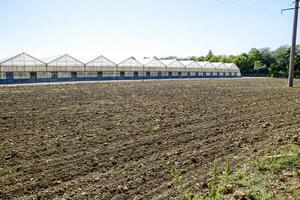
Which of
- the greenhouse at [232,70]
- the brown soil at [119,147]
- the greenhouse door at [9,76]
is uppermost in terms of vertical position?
the greenhouse at [232,70]

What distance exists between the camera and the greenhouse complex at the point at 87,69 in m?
43.0

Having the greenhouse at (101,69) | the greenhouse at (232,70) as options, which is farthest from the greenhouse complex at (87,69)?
the greenhouse at (232,70)

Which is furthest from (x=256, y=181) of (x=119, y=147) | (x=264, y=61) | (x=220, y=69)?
(x=264, y=61)

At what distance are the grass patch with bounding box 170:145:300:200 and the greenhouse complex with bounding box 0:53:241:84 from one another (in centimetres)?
4224

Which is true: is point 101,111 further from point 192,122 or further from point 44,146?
point 44,146

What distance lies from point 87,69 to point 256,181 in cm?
4882

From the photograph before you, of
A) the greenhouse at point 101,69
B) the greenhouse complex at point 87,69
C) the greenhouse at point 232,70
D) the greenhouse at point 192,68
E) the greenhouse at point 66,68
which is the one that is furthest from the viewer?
the greenhouse at point 232,70

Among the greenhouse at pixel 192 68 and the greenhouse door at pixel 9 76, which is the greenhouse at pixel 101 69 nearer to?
the greenhouse door at pixel 9 76

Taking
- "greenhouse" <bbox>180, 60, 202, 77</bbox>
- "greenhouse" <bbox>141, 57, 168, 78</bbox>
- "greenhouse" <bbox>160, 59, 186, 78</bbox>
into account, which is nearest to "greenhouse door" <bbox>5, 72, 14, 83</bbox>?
"greenhouse" <bbox>141, 57, 168, 78</bbox>

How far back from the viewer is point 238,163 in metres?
6.45

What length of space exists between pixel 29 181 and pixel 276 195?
4826 mm

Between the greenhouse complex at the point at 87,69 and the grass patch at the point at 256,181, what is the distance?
42.2 m

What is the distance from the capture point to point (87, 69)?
51.5 meters

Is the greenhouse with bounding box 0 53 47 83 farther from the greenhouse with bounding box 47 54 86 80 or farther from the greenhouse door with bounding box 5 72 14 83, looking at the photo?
the greenhouse with bounding box 47 54 86 80
